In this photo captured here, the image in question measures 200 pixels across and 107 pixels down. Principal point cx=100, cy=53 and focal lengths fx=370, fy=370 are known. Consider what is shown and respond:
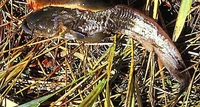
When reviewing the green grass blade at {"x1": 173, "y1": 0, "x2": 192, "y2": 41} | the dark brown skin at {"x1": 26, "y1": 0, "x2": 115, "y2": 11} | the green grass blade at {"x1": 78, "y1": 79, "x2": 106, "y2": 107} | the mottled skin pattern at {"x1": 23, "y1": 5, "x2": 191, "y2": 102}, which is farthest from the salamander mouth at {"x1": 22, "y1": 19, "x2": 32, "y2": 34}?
the green grass blade at {"x1": 173, "y1": 0, "x2": 192, "y2": 41}

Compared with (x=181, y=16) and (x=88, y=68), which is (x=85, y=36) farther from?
(x=181, y=16)

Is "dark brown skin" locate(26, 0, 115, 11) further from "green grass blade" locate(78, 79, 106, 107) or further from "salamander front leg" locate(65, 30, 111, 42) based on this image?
"green grass blade" locate(78, 79, 106, 107)

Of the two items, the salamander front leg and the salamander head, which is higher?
the salamander head

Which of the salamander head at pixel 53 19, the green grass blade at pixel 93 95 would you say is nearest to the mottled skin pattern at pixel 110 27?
the salamander head at pixel 53 19

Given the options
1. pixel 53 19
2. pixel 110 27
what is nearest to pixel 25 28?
pixel 53 19

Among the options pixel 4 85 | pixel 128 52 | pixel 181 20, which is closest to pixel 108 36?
pixel 128 52

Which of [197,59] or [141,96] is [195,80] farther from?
[141,96]
